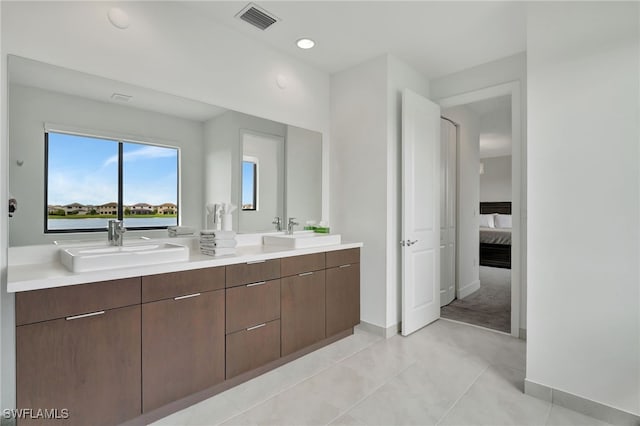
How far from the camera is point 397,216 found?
3.18 meters

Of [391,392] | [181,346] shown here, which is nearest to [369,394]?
[391,392]

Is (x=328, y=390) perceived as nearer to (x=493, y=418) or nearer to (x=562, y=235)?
(x=493, y=418)

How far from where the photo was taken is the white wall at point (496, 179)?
8633 millimetres

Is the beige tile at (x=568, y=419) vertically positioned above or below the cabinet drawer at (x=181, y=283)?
below

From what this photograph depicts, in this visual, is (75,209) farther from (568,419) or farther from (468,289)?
(468,289)

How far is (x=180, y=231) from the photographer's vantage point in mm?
2404

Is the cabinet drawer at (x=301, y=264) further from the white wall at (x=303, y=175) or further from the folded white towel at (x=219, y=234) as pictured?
the white wall at (x=303, y=175)

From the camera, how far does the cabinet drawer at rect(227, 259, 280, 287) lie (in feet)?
6.96

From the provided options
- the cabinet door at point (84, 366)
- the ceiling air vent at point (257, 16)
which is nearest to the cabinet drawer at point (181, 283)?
the cabinet door at point (84, 366)

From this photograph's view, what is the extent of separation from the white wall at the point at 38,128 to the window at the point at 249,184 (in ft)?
2.35

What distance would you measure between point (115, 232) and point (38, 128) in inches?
27.7

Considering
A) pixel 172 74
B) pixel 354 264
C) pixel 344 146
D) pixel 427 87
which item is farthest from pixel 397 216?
pixel 172 74

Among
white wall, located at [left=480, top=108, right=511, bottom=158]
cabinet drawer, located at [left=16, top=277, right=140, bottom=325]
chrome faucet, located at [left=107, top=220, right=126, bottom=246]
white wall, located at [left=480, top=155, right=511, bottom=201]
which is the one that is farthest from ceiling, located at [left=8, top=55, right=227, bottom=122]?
white wall, located at [left=480, top=155, right=511, bottom=201]

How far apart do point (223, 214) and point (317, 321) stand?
1147 mm
